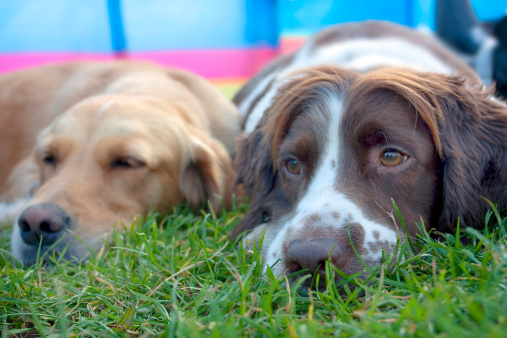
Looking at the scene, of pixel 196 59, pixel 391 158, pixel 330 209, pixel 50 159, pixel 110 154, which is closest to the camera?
pixel 330 209

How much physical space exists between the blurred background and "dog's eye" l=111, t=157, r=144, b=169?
4.82 metres

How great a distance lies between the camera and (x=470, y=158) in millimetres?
2824

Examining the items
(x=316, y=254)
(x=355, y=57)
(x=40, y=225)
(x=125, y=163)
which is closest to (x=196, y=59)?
(x=355, y=57)

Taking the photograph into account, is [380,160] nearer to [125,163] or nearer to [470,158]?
[470,158]

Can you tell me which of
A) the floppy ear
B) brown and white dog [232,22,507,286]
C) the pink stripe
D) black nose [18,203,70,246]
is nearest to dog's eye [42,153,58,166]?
black nose [18,203,70,246]

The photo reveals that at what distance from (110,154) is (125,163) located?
0.47ft

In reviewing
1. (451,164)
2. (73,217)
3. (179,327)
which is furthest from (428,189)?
(73,217)

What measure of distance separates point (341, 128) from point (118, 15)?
6.72 metres

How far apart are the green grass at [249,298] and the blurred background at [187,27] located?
18.9 ft

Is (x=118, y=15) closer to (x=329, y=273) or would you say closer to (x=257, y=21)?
(x=257, y=21)

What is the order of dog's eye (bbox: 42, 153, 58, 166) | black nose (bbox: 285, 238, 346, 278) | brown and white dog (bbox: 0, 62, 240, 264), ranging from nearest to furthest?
1. black nose (bbox: 285, 238, 346, 278)
2. brown and white dog (bbox: 0, 62, 240, 264)
3. dog's eye (bbox: 42, 153, 58, 166)

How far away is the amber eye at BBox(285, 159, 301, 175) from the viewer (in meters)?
3.03

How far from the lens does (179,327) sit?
1896 millimetres

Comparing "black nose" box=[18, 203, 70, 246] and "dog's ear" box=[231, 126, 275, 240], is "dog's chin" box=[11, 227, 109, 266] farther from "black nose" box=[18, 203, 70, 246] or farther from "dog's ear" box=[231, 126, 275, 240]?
"dog's ear" box=[231, 126, 275, 240]
